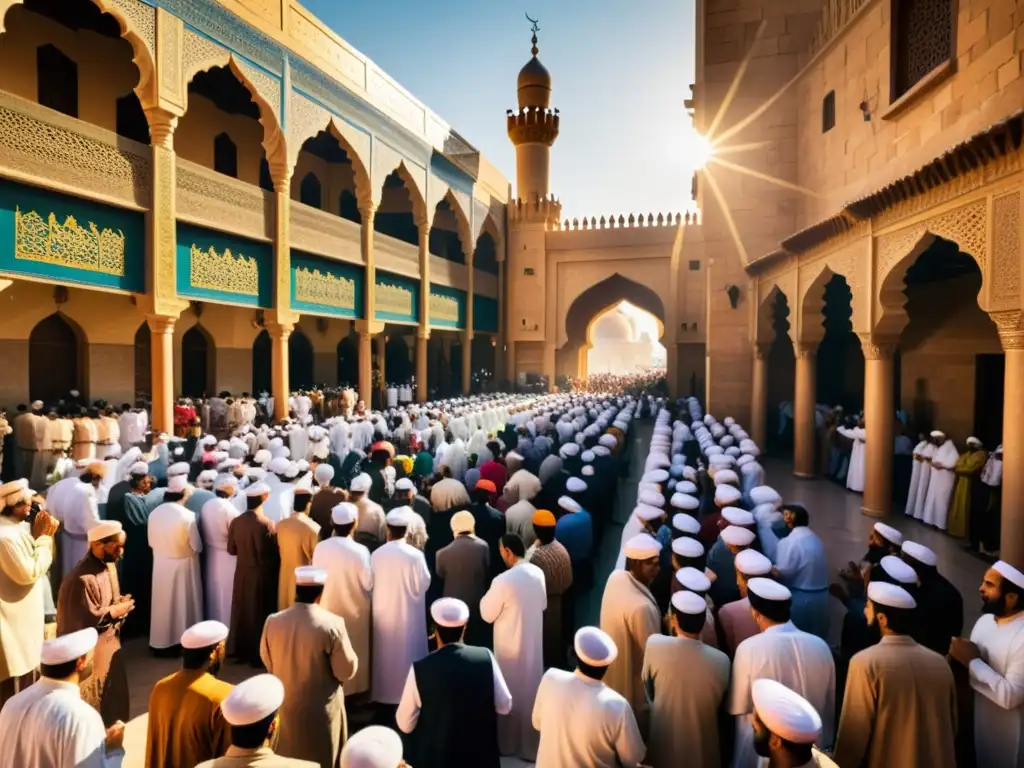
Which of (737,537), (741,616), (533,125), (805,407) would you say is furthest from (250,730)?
(533,125)

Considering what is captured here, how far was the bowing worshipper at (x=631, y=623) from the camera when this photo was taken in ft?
10.8

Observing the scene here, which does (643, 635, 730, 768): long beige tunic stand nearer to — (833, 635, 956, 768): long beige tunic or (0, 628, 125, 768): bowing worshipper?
(833, 635, 956, 768): long beige tunic

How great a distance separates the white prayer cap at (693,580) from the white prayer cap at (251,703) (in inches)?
77.9

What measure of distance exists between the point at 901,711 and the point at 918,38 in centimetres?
976

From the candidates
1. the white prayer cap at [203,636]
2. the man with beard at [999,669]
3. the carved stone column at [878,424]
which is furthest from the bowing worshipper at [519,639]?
the carved stone column at [878,424]

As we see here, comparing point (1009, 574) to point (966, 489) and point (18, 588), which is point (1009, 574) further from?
point (18, 588)

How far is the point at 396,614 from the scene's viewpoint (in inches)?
163

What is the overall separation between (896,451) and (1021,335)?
180 inches

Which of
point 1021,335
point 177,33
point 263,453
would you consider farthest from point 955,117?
point 177,33

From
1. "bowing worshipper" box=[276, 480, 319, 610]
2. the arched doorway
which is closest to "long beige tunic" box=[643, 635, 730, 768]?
"bowing worshipper" box=[276, 480, 319, 610]

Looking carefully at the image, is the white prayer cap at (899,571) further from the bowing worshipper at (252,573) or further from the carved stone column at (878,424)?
the carved stone column at (878,424)

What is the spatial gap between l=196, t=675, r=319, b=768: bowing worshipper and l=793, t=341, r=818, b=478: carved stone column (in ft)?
33.4

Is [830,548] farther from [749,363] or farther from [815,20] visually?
[815,20]

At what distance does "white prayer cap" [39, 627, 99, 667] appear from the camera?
7.41ft
